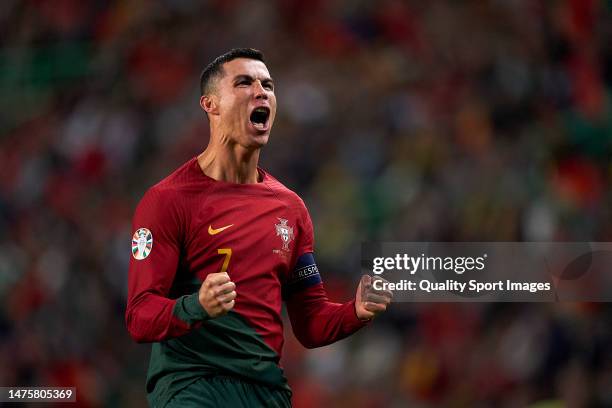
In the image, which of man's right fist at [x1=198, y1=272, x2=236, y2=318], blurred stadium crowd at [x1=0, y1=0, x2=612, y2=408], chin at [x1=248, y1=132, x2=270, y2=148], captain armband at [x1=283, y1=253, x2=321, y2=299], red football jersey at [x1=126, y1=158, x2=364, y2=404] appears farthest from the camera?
blurred stadium crowd at [x1=0, y1=0, x2=612, y2=408]

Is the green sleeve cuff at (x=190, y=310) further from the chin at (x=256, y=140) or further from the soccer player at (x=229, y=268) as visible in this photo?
the chin at (x=256, y=140)

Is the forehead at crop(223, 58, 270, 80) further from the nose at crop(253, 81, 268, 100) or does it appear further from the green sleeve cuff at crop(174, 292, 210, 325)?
the green sleeve cuff at crop(174, 292, 210, 325)

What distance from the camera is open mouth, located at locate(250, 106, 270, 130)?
9.45 feet

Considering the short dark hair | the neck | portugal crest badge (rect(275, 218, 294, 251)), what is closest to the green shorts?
portugal crest badge (rect(275, 218, 294, 251))

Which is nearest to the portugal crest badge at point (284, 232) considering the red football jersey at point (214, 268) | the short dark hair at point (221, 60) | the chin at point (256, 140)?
the red football jersey at point (214, 268)

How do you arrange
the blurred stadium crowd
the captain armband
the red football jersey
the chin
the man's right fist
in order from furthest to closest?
the blurred stadium crowd
the captain armband
the chin
the red football jersey
the man's right fist

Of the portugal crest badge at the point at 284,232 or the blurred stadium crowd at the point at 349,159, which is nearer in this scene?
the portugal crest badge at the point at 284,232

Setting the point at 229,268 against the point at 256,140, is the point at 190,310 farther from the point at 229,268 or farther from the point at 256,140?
the point at 256,140

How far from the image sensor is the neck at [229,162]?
2891 millimetres

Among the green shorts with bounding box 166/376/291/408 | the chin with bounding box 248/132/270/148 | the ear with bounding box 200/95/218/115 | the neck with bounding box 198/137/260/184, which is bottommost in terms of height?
the green shorts with bounding box 166/376/291/408

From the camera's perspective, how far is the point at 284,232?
290cm

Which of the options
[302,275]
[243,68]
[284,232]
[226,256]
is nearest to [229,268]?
[226,256]

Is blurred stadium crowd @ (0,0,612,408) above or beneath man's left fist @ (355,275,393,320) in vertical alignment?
above

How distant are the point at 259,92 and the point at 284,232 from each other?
43 cm
